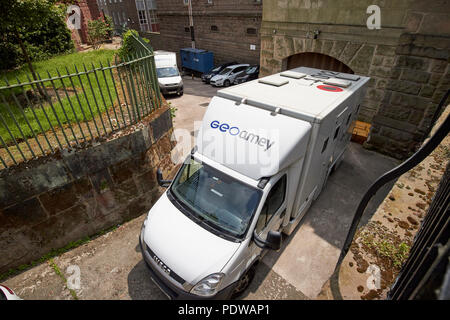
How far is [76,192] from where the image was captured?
484 cm

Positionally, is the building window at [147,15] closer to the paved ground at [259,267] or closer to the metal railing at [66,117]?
the metal railing at [66,117]

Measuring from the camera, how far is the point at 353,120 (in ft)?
21.9

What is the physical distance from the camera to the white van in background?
14.1 meters

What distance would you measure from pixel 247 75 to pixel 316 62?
24.9 ft

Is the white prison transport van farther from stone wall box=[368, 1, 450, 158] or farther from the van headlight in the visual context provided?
stone wall box=[368, 1, 450, 158]

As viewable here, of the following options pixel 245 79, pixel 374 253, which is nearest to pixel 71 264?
pixel 374 253

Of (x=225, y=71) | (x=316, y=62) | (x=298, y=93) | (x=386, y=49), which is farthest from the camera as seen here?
(x=225, y=71)

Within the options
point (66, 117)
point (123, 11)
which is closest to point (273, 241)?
point (66, 117)

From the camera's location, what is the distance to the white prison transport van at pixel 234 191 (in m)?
3.55

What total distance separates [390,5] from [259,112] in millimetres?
6608

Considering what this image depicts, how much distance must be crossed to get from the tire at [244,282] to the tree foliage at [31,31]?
7942 mm

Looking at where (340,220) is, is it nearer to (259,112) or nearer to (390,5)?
(259,112)

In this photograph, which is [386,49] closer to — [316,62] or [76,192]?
[316,62]

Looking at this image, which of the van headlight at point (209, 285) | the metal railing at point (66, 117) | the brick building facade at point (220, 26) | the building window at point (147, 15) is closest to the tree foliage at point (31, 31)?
the metal railing at point (66, 117)
